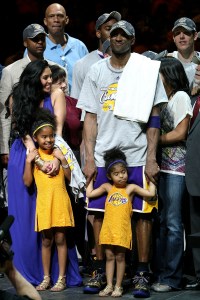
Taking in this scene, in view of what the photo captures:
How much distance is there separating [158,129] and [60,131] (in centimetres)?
83

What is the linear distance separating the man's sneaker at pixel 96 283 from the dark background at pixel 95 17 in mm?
3623

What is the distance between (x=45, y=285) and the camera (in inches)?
298

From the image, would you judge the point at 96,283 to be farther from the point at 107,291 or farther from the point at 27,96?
the point at 27,96

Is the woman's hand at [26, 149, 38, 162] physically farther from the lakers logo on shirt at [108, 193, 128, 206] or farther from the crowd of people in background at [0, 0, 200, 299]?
the lakers logo on shirt at [108, 193, 128, 206]

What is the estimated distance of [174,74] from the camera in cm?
773

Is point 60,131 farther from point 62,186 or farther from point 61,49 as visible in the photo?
point 61,49

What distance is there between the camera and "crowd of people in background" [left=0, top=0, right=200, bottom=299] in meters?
7.39

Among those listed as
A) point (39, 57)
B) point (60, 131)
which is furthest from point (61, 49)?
point (60, 131)

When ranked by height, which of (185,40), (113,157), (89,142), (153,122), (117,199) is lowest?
(117,199)

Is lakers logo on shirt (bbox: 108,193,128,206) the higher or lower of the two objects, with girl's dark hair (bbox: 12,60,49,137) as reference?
lower

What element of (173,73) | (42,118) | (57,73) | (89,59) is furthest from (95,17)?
(42,118)

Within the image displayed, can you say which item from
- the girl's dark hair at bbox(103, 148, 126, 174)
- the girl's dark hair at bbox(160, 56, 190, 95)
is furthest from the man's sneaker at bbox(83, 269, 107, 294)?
the girl's dark hair at bbox(160, 56, 190, 95)

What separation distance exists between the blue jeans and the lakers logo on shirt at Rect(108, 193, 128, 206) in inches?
16.8

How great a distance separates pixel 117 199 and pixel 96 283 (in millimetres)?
680
